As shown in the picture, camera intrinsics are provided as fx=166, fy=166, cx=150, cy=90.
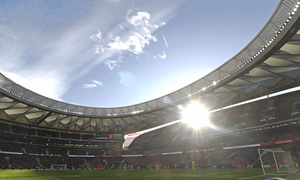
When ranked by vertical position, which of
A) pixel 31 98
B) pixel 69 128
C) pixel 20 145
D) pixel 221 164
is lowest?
pixel 221 164

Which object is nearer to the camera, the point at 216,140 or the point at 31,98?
the point at 31,98

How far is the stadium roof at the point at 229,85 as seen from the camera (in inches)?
750

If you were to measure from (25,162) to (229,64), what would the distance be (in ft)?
174

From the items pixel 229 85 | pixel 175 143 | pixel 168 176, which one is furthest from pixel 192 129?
pixel 168 176

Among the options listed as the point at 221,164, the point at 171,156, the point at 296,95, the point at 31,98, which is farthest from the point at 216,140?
the point at 31,98

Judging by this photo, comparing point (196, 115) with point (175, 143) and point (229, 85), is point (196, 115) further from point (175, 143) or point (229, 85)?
point (229, 85)

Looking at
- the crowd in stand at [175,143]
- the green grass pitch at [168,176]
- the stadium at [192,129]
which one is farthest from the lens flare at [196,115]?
the green grass pitch at [168,176]

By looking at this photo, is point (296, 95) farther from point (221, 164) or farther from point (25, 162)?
point (25, 162)

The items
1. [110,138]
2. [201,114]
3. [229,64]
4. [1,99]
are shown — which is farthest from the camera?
[110,138]

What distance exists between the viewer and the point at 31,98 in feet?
123

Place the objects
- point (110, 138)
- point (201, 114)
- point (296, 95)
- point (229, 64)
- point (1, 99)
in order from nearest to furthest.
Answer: point (229, 64), point (1, 99), point (296, 95), point (201, 114), point (110, 138)

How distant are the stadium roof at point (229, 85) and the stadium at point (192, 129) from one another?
12cm

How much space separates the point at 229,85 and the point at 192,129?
2486 cm

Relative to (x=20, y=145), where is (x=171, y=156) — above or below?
below
